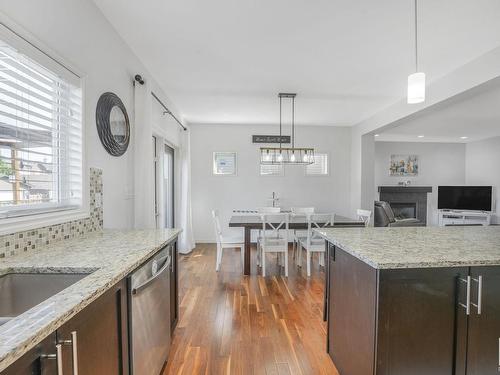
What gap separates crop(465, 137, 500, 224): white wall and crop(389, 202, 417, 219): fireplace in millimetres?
1742

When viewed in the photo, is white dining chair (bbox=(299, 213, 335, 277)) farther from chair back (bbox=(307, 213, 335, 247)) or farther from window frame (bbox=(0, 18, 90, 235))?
window frame (bbox=(0, 18, 90, 235))

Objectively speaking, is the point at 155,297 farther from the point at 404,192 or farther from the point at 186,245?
the point at 404,192

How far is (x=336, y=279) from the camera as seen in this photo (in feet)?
5.89

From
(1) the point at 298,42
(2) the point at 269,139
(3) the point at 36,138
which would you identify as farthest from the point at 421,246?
(2) the point at 269,139

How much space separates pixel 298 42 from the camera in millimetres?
2465

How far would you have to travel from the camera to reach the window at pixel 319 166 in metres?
5.81

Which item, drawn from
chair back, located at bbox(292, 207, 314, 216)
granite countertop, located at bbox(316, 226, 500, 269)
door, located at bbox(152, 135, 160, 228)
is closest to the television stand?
chair back, located at bbox(292, 207, 314, 216)

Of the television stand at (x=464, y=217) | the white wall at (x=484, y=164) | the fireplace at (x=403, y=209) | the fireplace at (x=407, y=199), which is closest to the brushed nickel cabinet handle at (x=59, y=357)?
the fireplace at (x=407, y=199)

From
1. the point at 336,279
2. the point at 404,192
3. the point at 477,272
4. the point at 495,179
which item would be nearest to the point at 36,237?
the point at 336,279

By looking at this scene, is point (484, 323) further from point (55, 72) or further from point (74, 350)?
point (55, 72)

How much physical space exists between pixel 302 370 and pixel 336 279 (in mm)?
693

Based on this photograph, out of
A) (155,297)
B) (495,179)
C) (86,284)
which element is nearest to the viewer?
(86,284)

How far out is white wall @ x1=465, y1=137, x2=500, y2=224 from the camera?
6.53m

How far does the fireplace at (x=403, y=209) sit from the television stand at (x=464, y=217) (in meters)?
0.77
